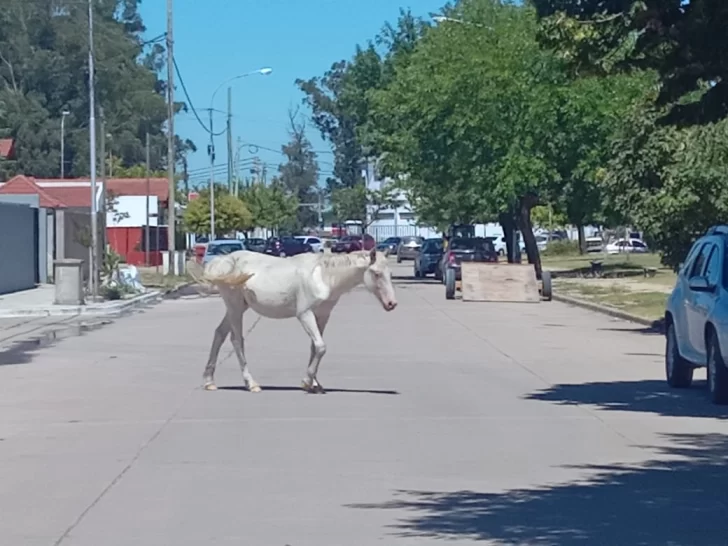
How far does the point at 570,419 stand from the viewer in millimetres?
15180

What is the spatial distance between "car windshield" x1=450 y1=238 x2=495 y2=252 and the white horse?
3101cm

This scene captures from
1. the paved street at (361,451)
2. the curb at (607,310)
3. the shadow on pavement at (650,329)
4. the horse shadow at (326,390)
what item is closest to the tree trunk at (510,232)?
the curb at (607,310)

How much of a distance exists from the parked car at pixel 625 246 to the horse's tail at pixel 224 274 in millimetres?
69689

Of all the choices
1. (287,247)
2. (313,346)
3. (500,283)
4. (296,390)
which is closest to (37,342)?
(296,390)

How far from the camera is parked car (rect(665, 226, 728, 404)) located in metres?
16.1

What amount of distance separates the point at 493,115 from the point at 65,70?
65253 millimetres

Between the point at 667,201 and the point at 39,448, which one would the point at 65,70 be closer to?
the point at 667,201

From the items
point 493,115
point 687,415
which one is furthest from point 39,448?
point 493,115

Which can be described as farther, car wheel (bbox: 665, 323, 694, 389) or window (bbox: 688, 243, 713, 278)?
car wheel (bbox: 665, 323, 694, 389)

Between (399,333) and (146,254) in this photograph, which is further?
(146,254)

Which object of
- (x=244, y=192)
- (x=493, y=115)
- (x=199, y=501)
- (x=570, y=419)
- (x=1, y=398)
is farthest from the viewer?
(x=244, y=192)

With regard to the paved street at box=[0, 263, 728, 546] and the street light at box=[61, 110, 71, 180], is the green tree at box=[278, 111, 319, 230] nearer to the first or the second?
the street light at box=[61, 110, 71, 180]

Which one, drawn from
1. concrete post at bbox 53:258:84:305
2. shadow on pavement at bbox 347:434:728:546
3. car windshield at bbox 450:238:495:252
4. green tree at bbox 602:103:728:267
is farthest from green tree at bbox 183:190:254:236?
shadow on pavement at bbox 347:434:728:546

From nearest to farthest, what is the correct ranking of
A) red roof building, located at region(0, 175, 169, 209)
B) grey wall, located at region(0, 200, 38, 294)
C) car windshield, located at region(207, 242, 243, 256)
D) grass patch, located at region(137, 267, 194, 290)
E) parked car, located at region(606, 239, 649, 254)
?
grey wall, located at region(0, 200, 38, 294), grass patch, located at region(137, 267, 194, 290), car windshield, located at region(207, 242, 243, 256), red roof building, located at region(0, 175, 169, 209), parked car, located at region(606, 239, 649, 254)
